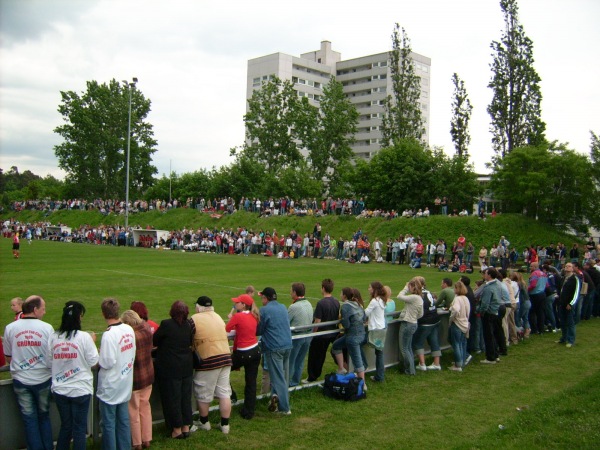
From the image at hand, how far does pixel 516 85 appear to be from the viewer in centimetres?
4775

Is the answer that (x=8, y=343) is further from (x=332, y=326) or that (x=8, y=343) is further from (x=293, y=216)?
(x=293, y=216)

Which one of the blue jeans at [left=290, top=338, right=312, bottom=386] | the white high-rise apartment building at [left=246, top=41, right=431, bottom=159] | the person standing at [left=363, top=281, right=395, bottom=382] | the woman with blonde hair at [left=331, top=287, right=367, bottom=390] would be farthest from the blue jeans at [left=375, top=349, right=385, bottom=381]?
the white high-rise apartment building at [left=246, top=41, right=431, bottom=159]

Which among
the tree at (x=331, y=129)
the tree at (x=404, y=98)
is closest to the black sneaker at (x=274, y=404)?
the tree at (x=404, y=98)

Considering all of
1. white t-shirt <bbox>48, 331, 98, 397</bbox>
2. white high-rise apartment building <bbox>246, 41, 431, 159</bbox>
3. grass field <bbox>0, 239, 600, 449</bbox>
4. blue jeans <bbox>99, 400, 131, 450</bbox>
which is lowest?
grass field <bbox>0, 239, 600, 449</bbox>

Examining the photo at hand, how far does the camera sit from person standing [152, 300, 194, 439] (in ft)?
21.6

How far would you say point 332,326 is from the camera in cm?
919

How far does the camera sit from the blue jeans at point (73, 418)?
227 inches

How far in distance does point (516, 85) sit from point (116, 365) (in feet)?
159

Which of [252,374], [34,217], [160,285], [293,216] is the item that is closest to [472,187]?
[293,216]

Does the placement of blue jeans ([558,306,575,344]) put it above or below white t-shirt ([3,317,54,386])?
below

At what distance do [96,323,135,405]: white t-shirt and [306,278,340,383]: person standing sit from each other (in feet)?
11.7

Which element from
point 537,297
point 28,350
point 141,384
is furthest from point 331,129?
point 28,350

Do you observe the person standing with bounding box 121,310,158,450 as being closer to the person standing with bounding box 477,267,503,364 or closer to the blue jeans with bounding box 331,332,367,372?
the blue jeans with bounding box 331,332,367,372

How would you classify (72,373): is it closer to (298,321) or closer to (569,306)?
(298,321)
